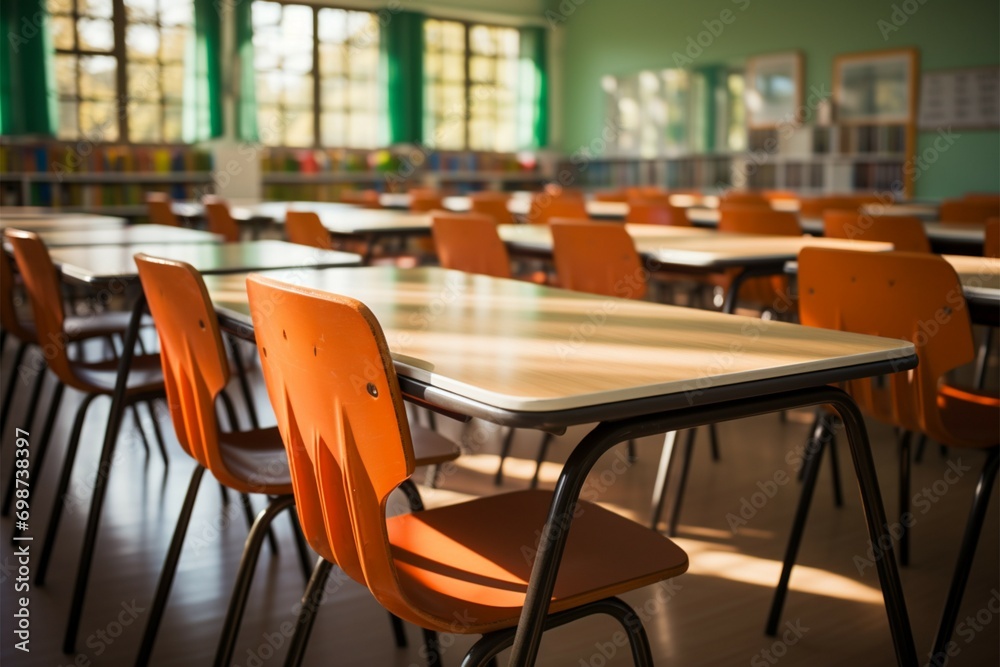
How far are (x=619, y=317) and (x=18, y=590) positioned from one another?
1.55 metres

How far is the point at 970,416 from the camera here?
2.08 meters

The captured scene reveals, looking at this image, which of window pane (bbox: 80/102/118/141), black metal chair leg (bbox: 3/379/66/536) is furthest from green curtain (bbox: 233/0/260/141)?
Answer: black metal chair leg (bbox: 3/379/66/536)

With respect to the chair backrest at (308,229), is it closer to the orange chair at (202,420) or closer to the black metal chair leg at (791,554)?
the orange chair at (202,420)

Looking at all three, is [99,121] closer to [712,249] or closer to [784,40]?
[784,40]

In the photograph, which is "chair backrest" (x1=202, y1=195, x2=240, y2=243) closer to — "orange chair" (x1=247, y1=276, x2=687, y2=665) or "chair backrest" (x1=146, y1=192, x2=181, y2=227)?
"chair backrest" (x1=146, y1=192, x2=181, y2=227)

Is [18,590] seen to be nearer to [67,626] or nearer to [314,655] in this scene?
[67,626]

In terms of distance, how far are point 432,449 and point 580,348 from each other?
0.53 meters

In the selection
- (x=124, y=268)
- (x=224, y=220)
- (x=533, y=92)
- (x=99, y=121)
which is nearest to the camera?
(x=124, y=268)

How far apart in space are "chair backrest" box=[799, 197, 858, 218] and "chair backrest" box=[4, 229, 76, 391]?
13.2 feet

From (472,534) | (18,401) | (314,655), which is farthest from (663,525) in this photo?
(18,401)

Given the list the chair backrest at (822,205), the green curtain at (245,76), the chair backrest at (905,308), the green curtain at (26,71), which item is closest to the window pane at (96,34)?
the green curtain at (26,71)

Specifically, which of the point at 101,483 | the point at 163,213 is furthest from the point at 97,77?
the point at 101,483

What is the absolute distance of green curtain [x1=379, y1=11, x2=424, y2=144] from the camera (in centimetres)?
1078

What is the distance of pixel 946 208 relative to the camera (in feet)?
15.6
